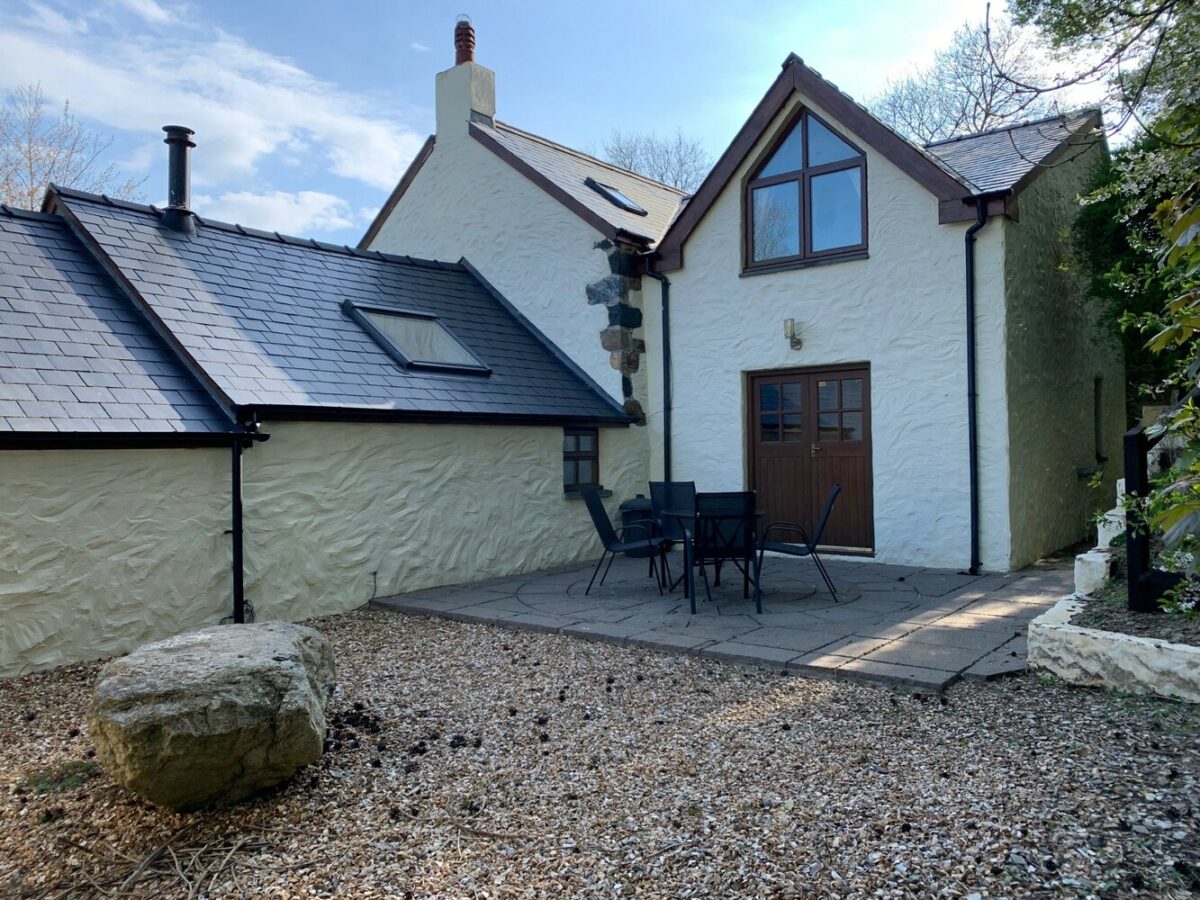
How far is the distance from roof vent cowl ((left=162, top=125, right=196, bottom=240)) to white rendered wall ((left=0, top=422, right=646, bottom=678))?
10.2 feet

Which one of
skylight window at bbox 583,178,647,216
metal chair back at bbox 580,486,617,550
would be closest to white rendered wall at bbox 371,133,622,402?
skylight window at bbox 583,178,647,216

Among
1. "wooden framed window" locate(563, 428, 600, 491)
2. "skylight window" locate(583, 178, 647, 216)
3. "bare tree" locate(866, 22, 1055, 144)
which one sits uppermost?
"bare tree" locate(866, 22, 1055, 144)

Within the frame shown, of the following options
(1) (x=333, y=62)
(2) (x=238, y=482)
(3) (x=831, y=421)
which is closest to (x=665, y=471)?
(3) (x=831, y=421)

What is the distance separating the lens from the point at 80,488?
18.7ft

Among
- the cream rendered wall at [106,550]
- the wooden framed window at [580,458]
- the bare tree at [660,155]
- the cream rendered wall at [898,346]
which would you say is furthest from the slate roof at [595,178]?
the bare tree at [660,155]

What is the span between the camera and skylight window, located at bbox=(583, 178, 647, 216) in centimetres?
1161

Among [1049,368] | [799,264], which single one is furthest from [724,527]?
[1049,368]

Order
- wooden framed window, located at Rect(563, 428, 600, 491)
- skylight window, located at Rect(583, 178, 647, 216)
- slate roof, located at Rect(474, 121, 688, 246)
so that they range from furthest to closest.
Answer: skylight window, located at Rect(583, 178, 647, 216), slate roof, located at Rect(474, 121, 688, 246), wooden framed window, located at Rect(563, 428, 600, 491)

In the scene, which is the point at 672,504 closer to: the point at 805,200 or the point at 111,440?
the point at 805,200

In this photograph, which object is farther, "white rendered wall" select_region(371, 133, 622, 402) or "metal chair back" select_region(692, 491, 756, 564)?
"white rendered wall" select_region(371, 133, 622, 402)

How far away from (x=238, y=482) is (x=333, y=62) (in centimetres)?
727

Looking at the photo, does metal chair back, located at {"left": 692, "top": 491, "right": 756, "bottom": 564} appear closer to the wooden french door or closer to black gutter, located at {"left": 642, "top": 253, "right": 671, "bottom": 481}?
the wooden french door

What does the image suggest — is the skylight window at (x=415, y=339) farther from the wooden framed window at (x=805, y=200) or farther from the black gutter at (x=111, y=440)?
the wooden framed window at (x=805, y=200)

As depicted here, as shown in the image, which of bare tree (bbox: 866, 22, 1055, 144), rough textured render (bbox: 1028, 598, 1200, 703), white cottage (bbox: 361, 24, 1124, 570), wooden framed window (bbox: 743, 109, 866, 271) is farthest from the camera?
bare tree (bbox: 866, 22, 1055, 144)
